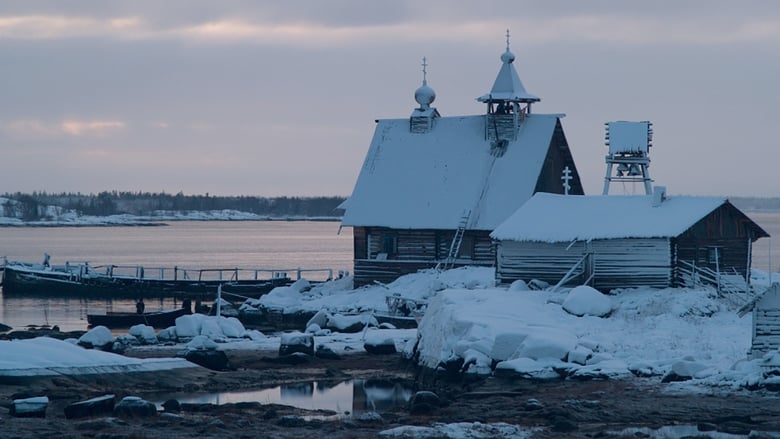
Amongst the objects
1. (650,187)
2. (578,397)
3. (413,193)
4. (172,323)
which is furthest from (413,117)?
(578,397)

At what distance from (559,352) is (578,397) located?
3.81 metres

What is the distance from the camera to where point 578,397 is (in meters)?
28.1

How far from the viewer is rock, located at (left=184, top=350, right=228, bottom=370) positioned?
34812 mm

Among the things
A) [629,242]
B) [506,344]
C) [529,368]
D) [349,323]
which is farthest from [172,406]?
[629,242]

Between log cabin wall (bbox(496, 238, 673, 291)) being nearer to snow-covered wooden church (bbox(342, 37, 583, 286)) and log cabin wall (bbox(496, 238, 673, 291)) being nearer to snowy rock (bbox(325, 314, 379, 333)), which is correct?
snowy rock (bbox(325, 314, 379, 333))

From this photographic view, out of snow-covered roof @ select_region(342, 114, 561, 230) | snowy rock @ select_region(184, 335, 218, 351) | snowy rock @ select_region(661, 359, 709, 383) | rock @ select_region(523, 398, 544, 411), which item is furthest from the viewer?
snow-covered roof @ select_region(342, 114, 561, 230)

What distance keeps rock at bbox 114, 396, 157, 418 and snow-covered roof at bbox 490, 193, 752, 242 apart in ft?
63.5

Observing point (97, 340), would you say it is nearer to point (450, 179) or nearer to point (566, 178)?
point (566, 178)

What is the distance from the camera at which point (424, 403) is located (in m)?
27.4

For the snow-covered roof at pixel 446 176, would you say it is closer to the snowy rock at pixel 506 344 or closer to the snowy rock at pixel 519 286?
the snowy rock at pixel 519 286

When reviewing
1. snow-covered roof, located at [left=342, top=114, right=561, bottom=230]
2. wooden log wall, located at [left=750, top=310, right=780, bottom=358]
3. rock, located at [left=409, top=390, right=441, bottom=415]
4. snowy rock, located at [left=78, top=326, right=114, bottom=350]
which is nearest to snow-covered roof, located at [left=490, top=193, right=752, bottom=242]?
snow-covered roof, located at [left=342, top=114, right=561, bottom=230]

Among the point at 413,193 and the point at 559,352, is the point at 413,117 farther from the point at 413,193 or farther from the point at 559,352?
the point at 559,352

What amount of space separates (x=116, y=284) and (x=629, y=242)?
109 ft

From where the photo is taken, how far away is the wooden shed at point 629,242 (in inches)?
1630
